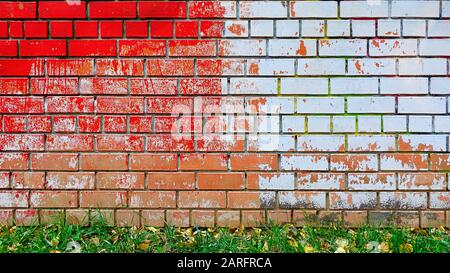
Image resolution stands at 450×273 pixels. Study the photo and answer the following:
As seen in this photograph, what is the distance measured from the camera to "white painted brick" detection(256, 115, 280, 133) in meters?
3.24

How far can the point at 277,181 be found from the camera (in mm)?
3271

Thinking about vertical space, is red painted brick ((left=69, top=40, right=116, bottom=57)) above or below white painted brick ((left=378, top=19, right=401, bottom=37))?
below

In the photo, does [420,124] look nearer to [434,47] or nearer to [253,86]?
[434,47]

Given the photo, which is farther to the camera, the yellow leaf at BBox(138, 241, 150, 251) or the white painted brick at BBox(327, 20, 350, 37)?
the white painted brick at BBox(327, 20, 350, 37)

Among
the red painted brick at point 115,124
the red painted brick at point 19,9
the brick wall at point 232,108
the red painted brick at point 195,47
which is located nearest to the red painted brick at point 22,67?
the brick wall at point 232,108

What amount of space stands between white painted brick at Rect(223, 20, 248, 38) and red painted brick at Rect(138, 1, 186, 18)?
0.25 m

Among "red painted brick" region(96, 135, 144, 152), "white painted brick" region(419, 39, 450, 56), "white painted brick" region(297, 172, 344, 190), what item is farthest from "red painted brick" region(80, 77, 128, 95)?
"white painted brick" region(419, 39, 450, 56)

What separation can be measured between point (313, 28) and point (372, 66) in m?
0.39

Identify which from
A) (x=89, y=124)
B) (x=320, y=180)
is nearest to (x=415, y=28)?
(x=320, y=180)

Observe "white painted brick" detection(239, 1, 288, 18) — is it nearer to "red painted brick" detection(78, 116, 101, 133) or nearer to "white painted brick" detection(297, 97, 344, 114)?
"white painted brick" detection(297, 97, 344, 114)

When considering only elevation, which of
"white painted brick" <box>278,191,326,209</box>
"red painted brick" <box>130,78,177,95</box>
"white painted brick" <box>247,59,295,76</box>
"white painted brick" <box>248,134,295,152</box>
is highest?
"white painted brick" <box>247,59,295,76</box>

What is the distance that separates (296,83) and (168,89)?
0.71 m

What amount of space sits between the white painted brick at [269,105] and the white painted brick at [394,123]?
0.52m
